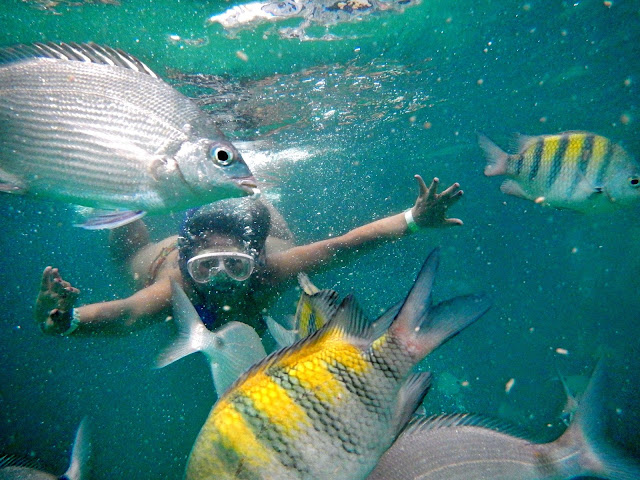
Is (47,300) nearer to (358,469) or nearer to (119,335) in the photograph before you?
(119,335)

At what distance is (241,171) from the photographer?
2.44 metres

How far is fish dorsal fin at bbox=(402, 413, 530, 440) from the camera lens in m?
2.24

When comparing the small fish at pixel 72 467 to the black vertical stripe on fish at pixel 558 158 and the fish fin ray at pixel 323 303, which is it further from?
the black vertical stripe on fish at pixel 558 158

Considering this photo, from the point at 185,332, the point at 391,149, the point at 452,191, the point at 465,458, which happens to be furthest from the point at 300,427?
the point at 391,149

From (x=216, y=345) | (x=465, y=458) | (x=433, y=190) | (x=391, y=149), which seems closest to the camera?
(x=465, y=458)

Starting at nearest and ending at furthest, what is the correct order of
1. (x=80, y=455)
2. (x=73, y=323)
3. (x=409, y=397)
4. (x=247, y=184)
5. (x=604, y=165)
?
(x=409, y=397) < (x=247, y=184) < (x=604, y=165) < (x=80, y=455) < (x=73, y=323)

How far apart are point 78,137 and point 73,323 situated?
10.1 ft

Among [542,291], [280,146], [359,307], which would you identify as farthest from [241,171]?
[542,291]

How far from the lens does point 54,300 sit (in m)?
3.89

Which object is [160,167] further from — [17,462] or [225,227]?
[17,462]

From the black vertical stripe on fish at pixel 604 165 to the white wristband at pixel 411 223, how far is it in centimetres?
205

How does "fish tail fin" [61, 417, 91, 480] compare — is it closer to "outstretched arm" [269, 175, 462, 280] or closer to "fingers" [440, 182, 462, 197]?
"outstretched arm" [269, 175, 462, 280]

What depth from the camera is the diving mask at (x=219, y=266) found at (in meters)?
5.28

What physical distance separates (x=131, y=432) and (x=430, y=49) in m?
34.6
